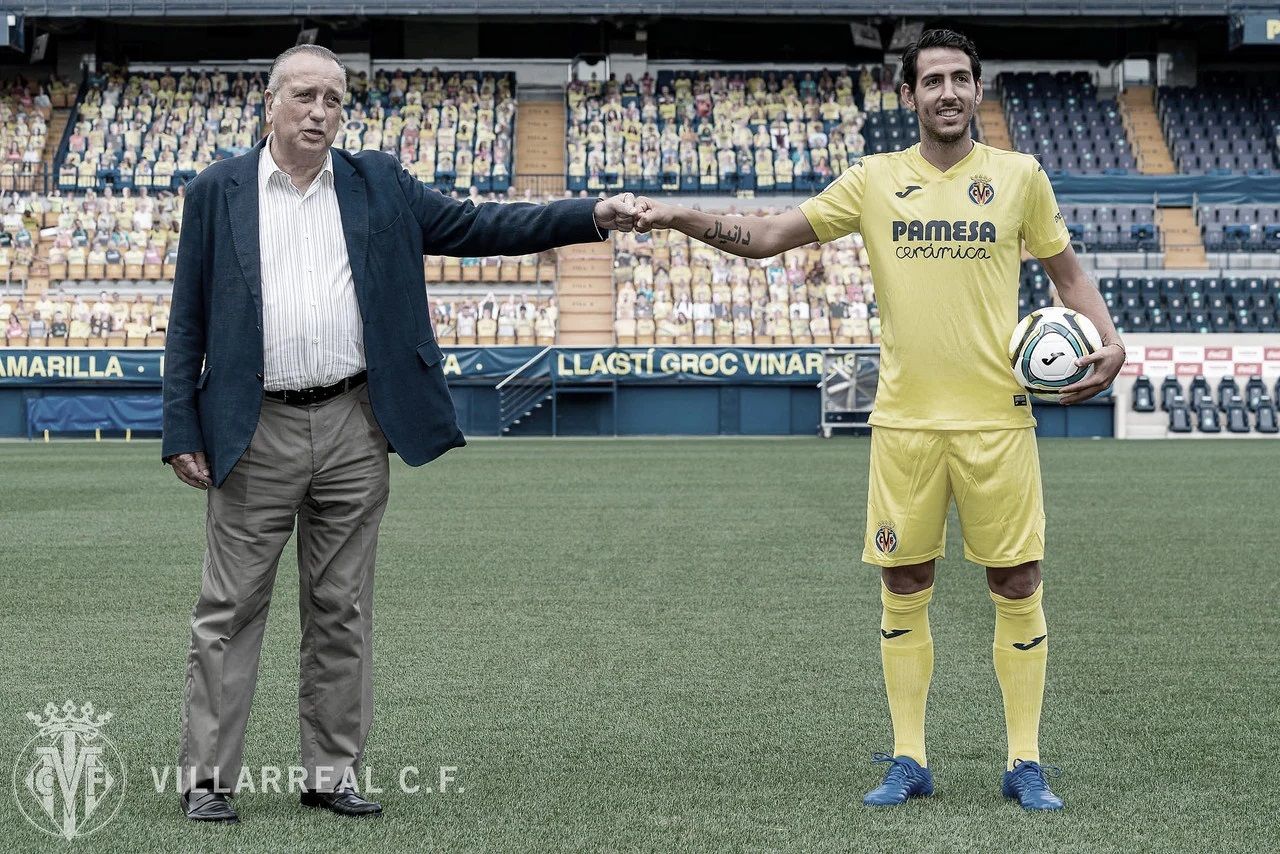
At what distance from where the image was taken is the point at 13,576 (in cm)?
863

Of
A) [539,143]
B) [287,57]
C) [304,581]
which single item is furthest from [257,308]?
[539,143]

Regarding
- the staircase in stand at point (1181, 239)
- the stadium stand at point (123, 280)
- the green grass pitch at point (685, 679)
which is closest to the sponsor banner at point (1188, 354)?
the staircase in stand at point (1181, 239)

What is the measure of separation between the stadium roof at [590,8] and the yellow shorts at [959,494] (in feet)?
96.4

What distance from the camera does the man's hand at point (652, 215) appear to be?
4383mm

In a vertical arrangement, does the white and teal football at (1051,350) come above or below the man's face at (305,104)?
below

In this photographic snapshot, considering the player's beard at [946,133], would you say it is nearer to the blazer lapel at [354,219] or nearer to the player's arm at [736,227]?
the player's arm at [736,227]

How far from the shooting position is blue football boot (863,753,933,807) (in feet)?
13.3

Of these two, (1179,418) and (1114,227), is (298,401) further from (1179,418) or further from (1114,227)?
(1114,227)

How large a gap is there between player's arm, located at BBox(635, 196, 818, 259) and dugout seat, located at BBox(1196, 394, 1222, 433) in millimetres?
24172

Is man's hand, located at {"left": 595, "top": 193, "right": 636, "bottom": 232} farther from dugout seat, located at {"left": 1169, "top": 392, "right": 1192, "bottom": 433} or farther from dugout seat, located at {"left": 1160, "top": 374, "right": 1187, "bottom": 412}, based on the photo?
dugout seat, located at {"left": 1160, "top": 374, "right": 1187, "bottom": 412}

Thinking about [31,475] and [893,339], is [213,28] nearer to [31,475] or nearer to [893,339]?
[31,475]

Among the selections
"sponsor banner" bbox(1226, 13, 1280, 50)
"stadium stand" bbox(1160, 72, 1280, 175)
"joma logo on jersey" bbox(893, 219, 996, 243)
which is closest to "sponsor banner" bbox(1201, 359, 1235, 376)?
"stadium stand" bbox(1160, 72, 1280, 175)

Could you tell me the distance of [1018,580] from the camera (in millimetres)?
4242

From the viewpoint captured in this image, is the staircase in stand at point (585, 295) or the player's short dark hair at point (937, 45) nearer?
the player's short dark hair at point (937, 45)
